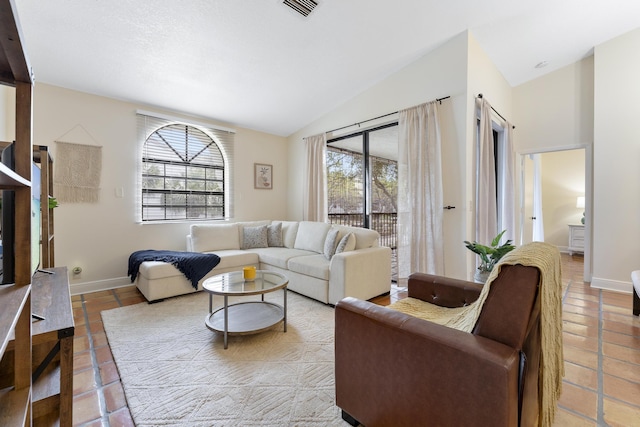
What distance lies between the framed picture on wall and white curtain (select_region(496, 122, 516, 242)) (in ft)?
12.2

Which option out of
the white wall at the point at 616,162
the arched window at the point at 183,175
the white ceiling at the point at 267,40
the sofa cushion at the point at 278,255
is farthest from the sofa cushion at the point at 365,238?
the white wall at the point at 616,162

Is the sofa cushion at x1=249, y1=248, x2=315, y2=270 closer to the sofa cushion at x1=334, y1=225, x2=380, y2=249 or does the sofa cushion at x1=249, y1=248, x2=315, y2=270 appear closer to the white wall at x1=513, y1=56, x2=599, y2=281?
the sofa cushion at x1=334, y1=225, x2=380, y2=249

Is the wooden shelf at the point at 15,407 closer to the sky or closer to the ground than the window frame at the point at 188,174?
closer to the ground

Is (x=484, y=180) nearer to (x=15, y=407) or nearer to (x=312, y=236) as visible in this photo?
(x=312, y=236)

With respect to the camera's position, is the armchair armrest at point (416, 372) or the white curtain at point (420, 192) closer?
the armchair armrest at point (416, 372)

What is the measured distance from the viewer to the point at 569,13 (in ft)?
9.37

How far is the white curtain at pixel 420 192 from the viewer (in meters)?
3.19

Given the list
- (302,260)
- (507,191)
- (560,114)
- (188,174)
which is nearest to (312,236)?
(302,260)


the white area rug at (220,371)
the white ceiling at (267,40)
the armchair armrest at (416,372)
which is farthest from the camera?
the white ceiling at (267,40)

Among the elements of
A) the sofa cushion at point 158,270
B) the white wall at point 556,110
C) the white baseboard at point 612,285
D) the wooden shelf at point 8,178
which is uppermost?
the white wall at point 556,110

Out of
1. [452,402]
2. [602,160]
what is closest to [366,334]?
[452,402]

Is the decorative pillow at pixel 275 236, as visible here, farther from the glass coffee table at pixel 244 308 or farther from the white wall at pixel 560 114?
the white wall at pixel 560 114

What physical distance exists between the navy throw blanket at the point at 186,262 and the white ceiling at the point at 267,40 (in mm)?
1992

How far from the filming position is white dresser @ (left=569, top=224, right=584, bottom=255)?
561 centimetres
